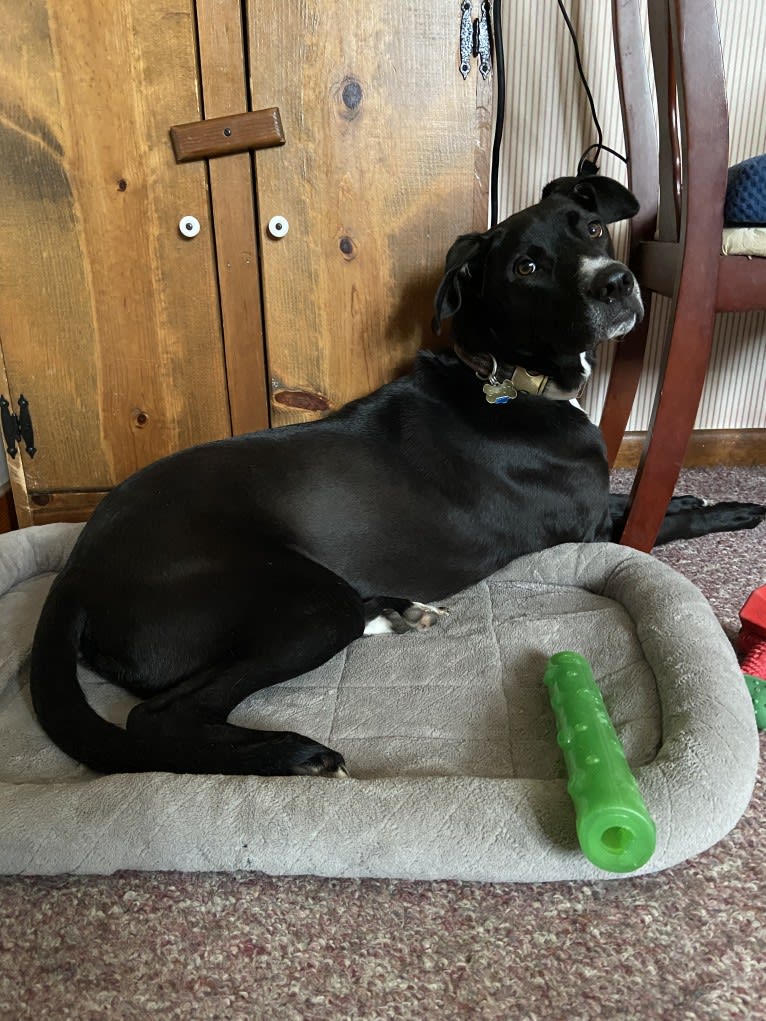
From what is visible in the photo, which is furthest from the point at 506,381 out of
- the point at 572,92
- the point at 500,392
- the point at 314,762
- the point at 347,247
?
the point at 572,92

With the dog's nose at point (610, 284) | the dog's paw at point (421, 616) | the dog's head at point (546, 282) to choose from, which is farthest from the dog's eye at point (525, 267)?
the dog's paw at point (421, 616)

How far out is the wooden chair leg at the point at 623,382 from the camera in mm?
2109

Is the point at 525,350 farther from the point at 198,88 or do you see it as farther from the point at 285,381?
the point at 198,88

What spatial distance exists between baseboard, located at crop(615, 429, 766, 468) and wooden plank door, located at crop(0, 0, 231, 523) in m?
1.31

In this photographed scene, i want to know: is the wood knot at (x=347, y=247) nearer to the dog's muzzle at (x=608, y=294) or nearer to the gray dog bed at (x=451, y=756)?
the dog's muzzle at (x=608, y=294)

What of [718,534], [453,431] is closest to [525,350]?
[453,431]

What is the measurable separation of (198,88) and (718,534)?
1557mm

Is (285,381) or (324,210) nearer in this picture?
(324,210)

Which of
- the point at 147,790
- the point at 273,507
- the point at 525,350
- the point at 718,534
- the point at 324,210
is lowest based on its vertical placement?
the point at 718,534

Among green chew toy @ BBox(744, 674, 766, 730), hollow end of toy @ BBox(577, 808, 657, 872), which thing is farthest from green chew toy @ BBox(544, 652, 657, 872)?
green chew toy @ BBox(744, 674, 766, 730)

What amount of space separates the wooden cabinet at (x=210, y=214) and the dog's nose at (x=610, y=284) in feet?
1.49

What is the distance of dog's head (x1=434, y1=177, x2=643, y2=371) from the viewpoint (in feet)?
4.69

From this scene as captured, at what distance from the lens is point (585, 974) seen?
80 centimetres

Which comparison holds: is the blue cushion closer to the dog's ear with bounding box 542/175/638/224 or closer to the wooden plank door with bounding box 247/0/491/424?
the dog's ear with bounding box 542/175/638/224
